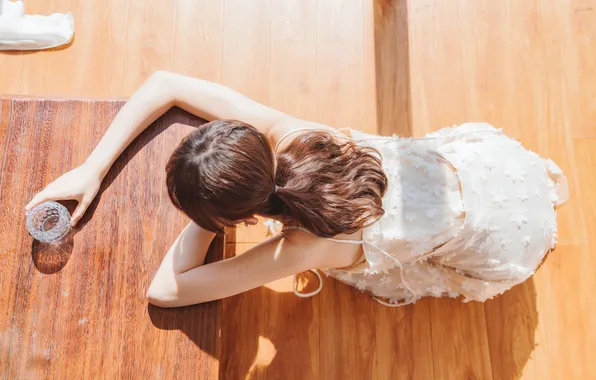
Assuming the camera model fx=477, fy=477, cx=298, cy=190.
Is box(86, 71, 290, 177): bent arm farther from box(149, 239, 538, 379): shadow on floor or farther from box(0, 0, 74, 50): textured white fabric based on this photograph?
box(0, 0, 74, 50): textured white fabric

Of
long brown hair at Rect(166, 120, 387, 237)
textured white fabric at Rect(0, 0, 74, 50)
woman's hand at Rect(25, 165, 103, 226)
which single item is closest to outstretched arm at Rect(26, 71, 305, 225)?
woman's hand at Rect(25, 165, 103, 226)

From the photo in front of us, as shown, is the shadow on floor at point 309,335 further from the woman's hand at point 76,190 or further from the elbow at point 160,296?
the woman's hand at point 76,190

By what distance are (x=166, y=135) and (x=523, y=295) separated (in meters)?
1.28

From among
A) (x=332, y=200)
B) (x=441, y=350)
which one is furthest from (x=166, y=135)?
(x=441, y=350)

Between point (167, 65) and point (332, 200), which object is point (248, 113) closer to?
point (332, 200)

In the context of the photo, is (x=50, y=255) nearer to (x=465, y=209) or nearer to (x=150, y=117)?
(x=150, y=117)

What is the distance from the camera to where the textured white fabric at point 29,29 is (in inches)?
71.0

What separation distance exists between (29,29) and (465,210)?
5.58 ft

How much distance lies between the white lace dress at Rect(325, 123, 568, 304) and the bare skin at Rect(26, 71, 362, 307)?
0.38 ft

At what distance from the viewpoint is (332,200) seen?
974 mm

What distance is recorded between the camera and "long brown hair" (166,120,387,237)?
86cm

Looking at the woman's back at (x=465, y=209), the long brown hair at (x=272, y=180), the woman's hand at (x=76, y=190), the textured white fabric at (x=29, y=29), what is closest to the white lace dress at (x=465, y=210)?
the woman's back at (x=465, y=209)

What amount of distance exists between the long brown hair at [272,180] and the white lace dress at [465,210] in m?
0.12

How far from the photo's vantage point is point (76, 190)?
108 centimetres
